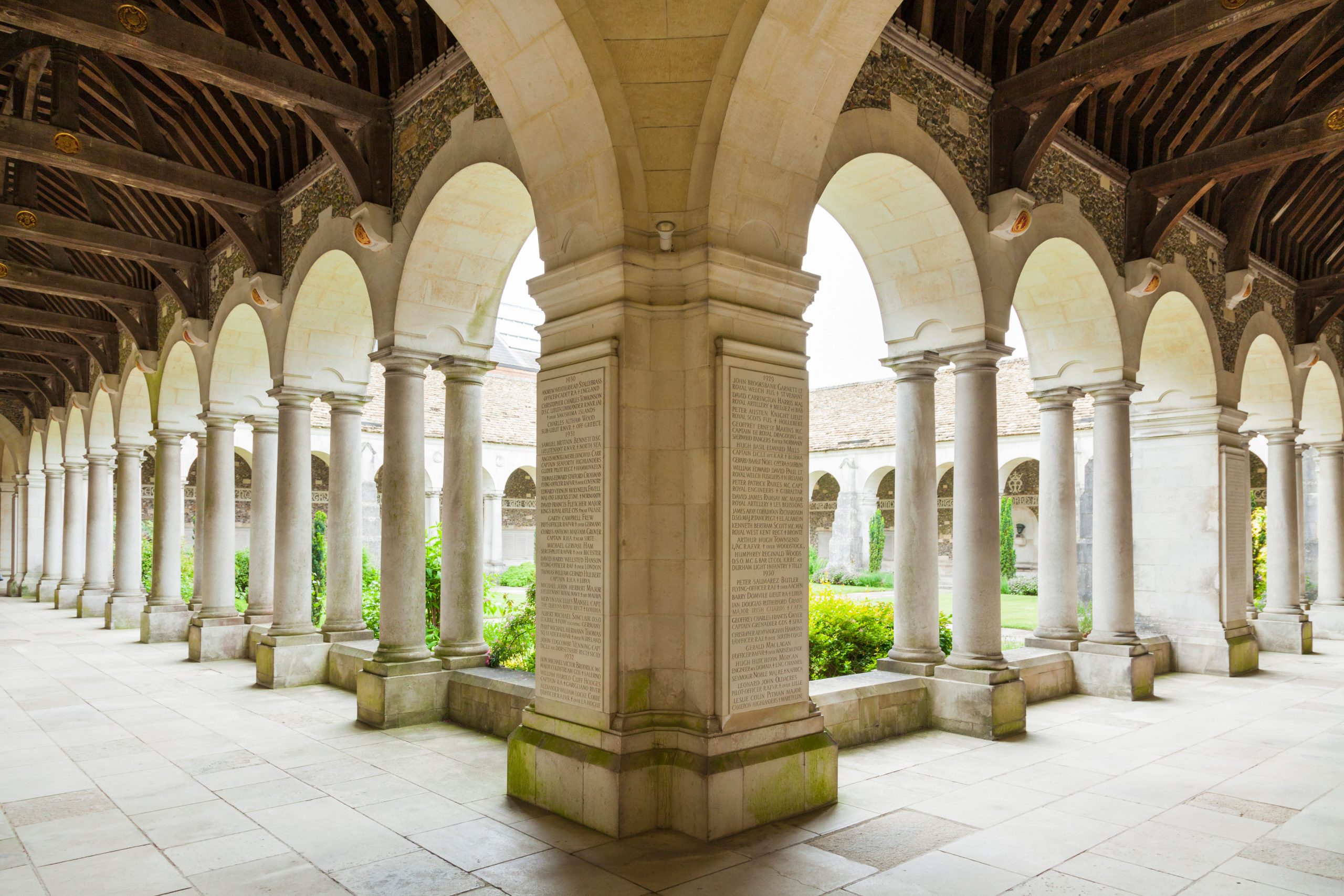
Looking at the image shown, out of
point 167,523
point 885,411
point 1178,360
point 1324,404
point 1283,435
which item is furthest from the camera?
point 885,411

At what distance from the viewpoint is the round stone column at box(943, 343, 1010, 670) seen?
6.59m

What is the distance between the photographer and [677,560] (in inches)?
173

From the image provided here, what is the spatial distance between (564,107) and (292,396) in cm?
540

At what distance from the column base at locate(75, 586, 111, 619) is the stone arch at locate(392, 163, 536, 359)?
38.4 feet

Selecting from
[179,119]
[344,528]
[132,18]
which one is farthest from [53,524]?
[132,18]

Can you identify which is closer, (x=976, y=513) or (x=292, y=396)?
(x=976, y=513)

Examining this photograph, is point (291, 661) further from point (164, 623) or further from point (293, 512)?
point (164, 623)

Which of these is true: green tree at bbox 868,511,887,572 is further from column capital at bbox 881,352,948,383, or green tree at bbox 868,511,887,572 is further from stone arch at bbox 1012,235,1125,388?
column capital at bbox 881,352,948,383

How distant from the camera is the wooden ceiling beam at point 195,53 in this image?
543 cm

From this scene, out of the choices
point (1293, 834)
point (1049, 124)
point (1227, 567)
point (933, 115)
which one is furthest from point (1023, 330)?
point (1293, 834)

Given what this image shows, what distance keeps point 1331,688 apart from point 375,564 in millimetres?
15819

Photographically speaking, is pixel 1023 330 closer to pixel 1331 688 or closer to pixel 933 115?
pixel 933 115

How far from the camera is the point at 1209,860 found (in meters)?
3.96

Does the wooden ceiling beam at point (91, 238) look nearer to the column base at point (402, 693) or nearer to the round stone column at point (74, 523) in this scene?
the column base at point (402, 693)
